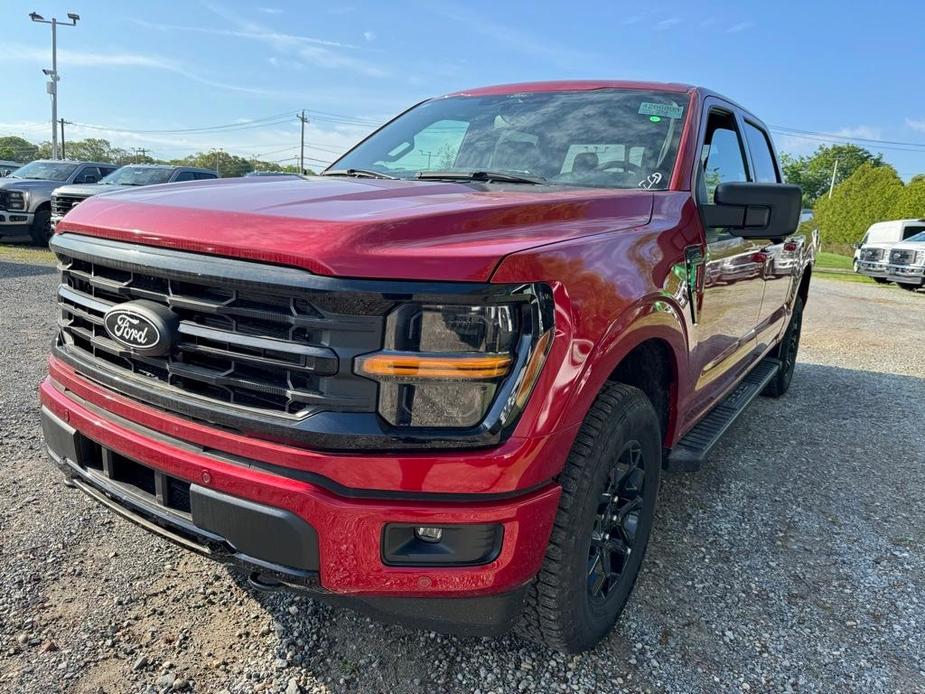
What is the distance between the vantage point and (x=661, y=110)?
2.93 meters

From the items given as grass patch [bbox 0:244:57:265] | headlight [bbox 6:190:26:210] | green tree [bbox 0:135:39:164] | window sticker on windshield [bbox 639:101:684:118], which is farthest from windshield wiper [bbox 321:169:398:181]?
green tree [bbox 0:135:39:164]

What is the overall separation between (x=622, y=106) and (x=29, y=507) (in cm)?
313

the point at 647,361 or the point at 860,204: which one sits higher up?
the point at 860,204

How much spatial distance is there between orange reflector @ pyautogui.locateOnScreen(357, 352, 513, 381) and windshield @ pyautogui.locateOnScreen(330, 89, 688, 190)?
4.54ft

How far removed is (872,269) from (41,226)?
19922 mm

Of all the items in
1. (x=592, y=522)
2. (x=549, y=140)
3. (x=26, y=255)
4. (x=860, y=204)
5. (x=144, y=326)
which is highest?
(x=860, y=204)

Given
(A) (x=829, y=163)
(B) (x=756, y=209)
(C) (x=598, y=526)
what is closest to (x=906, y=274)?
(B) (x=756, y=209)

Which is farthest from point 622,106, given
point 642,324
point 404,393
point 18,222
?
point 18,222

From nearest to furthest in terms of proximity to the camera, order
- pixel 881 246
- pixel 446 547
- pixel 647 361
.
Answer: pixel 446 547 → pixel 647 361 → pixel 881 246

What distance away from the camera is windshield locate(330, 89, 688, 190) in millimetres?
2770

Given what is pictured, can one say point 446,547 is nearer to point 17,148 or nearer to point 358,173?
point 358,173

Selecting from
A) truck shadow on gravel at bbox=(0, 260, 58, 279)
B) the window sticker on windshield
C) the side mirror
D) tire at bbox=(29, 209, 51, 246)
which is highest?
the window sticker on windshield

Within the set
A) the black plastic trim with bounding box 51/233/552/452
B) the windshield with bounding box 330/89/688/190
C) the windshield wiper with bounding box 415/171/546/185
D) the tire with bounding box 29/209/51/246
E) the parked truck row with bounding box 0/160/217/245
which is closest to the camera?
the black plastic trim with bounding box 51/233/552/452

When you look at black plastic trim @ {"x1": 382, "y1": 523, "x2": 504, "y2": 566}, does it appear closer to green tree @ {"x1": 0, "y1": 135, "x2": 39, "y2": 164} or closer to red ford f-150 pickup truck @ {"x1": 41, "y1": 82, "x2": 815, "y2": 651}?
red ford f-150 pickup truck @ {"x1": 41, "y1": 82, "x2": 815, "y2": 651}
